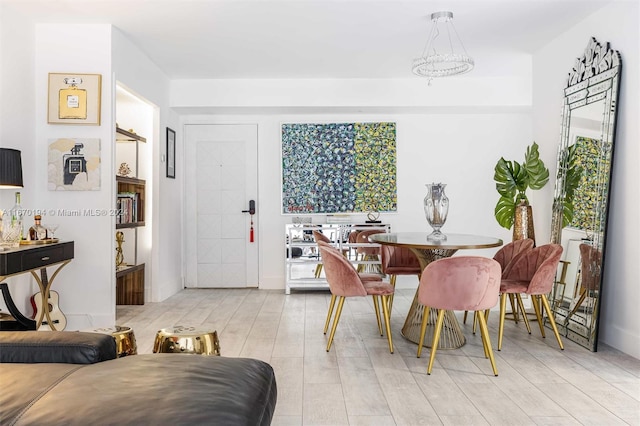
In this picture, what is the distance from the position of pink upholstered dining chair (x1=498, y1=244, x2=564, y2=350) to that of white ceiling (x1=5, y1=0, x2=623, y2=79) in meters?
1.99

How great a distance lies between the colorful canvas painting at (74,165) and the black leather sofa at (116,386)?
8.42 feet

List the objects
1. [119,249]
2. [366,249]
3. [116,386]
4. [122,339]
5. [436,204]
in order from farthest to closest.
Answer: [366,249]
[119,249]
[436,204]
[122,339]
[116,386]

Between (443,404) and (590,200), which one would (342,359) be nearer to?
(443,404)

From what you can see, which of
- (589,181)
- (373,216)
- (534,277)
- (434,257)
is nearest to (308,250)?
(373,216)

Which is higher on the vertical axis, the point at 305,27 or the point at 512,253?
the point at 305,27

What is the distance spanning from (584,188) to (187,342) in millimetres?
3345

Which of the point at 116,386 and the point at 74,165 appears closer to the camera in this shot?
the point at 116,386

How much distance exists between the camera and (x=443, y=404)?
2455mm

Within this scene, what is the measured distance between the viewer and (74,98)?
157 inches

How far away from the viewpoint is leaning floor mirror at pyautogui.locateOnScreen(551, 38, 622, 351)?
3506 millimetres

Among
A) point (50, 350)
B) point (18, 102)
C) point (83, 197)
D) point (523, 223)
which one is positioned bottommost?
point (50, 350)

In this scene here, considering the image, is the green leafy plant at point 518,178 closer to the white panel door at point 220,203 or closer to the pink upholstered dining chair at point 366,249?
the pink upholstered dining chair at point 366,249

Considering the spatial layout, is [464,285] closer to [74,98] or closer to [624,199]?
[624,199]

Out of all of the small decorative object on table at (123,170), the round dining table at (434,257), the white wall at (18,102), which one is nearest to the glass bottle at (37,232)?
the white wall at (18,102)
